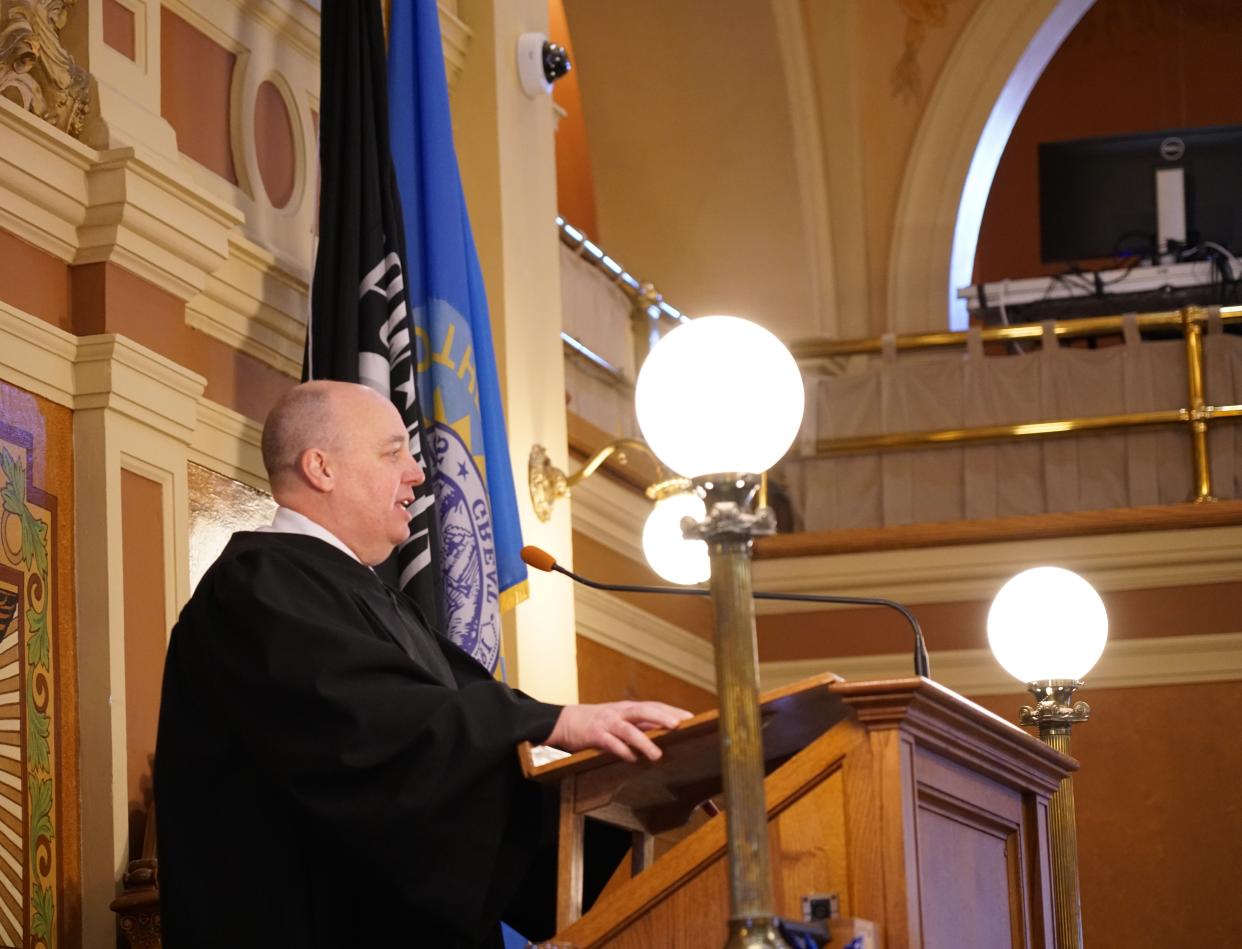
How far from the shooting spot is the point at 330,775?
3.05 metres

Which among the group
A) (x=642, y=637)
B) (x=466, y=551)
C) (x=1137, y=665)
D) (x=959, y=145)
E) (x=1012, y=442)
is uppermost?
(x=959, y=145)

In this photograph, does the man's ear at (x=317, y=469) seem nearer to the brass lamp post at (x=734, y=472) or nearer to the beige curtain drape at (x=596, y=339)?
the brass lamp post at (x=734, y=472)

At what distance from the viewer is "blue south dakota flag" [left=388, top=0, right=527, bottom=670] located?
494 centimetres

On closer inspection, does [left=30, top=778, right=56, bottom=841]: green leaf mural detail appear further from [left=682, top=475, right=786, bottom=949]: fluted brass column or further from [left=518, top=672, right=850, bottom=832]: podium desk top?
[left=682, top=475, right=786, bottom=949]: fluted brass column

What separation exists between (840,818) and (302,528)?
3.99 feet

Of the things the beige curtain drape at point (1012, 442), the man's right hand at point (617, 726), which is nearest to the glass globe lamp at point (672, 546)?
the man's right hand at point (617, 726)

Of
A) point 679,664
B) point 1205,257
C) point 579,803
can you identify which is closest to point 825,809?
point 579,803

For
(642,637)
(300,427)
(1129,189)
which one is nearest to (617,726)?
(300,427)

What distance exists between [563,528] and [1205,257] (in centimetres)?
432

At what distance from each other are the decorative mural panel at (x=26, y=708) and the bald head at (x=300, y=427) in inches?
24.9

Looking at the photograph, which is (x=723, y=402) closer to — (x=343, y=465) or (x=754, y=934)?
(x=754, y=934)

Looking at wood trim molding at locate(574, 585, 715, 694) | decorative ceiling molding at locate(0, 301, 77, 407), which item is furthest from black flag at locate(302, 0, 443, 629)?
wood trim molding at locate(574, 585, 715, 694)

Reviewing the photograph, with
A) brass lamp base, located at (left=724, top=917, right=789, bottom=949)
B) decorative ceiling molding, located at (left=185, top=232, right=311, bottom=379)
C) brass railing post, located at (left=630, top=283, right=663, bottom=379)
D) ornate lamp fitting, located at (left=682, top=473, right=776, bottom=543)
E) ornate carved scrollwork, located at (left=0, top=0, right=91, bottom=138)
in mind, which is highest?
brass railing post, located at (left=630, top=283, right=663, bottom=379)

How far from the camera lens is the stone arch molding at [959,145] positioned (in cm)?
1033
